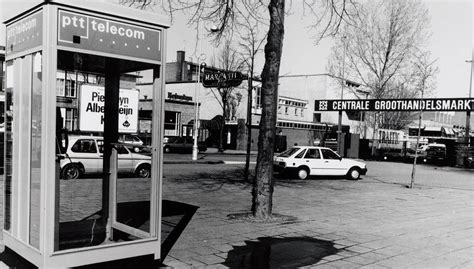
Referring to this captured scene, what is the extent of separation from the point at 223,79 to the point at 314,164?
20.5ft

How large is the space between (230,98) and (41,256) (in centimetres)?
4141

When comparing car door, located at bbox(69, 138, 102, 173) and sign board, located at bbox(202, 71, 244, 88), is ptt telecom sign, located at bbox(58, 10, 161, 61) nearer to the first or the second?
car door, located at bbox(69, 138, 102, 173)

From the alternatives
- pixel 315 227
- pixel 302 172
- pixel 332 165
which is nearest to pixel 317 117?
pixel 332 165

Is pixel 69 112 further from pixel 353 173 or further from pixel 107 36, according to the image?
pixel 353 173

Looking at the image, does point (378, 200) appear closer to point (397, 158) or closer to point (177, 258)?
point (177, 258)

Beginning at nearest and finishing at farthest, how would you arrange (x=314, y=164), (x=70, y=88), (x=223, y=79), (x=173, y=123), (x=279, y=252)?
(x=279, y=252)
(x=70, y=88)
(x=314, y=164)
(x=223, y=79)
(x=173, y=123)

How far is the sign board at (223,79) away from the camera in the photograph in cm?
1943

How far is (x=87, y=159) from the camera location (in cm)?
1464

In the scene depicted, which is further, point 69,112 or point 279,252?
point 69,112

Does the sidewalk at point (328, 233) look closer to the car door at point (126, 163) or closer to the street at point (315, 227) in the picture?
the street at point (315, 227)

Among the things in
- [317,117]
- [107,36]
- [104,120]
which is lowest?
[104,120]

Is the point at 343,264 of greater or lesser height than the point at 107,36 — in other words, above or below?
below

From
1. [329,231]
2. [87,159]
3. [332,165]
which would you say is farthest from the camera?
[332,165]

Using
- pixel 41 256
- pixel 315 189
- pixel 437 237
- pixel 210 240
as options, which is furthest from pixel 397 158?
pixel 41 256
